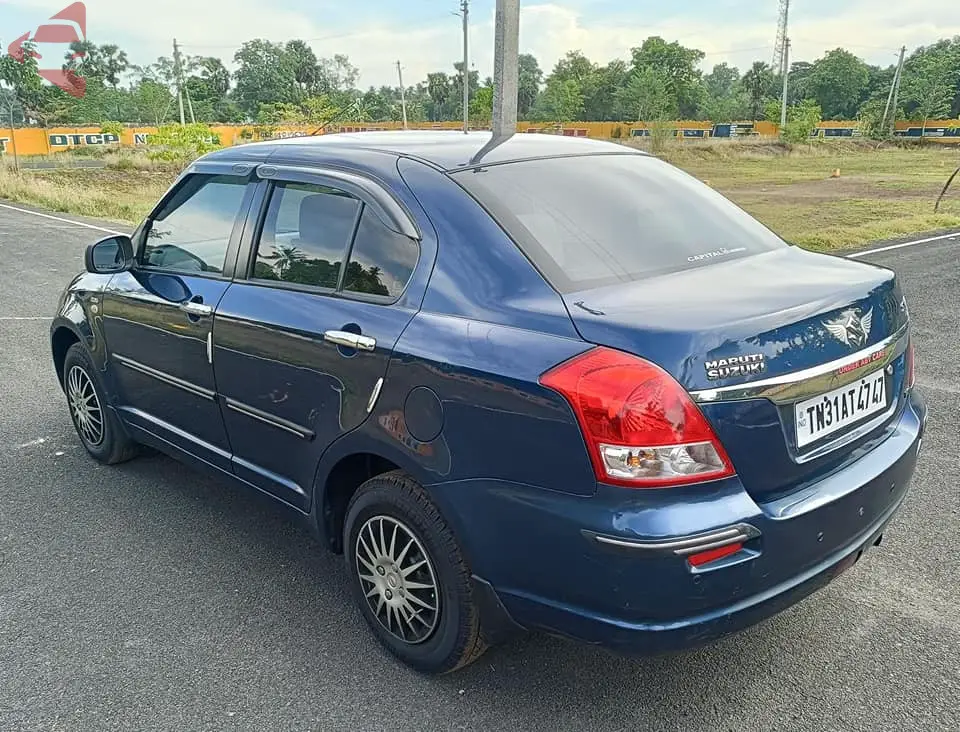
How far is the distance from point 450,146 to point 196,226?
4.27 feet

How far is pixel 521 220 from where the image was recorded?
2680 mm

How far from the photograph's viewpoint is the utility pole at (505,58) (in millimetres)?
8781

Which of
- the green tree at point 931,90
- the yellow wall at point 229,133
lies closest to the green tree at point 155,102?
the yellow wall at point 229,133

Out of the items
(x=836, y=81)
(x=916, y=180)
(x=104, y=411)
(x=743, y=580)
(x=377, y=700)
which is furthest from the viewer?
(x=836, y=81)

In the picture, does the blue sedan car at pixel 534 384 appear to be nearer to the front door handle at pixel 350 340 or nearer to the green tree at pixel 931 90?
the front door handle at pixel 350 340

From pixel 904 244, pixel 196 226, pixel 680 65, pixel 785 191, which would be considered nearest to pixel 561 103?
pixel 680 65

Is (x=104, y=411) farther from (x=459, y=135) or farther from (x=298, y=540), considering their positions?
(x=459, y=135)

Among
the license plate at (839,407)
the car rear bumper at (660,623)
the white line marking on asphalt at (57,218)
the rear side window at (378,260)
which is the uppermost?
the rear side window at (378,260)

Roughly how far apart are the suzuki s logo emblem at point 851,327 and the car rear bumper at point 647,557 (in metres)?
0.39

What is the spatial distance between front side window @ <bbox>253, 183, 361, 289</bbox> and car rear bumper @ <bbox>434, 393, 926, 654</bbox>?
1009 millimetres

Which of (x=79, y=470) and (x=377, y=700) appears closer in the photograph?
(x=377, y=700)

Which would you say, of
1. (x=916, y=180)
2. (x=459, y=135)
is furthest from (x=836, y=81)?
(x=459, y=135)

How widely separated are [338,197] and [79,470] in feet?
8.39

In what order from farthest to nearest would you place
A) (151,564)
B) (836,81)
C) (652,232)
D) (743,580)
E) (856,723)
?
(836,81)
(151,564)
(652,232)
(856,723)
(743,580)
